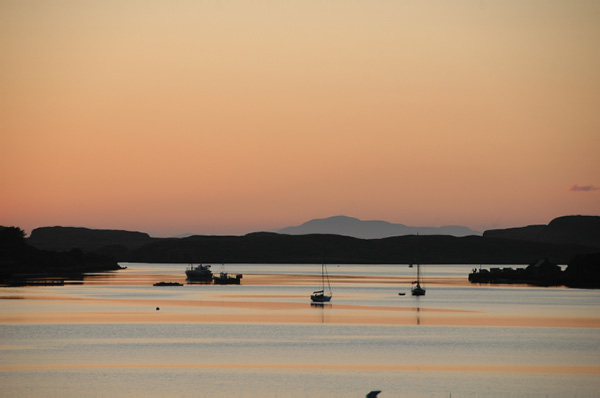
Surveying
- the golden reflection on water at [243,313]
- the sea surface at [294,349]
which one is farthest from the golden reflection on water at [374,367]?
the golden reflection on water at [243,313]

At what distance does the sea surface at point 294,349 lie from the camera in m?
49.8


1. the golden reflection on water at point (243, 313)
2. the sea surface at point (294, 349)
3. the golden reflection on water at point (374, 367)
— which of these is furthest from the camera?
the golden reflection on water at point (243, 313)

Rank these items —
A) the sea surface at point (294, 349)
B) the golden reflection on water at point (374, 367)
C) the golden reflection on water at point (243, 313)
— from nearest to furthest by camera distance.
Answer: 1. the sea surface at point (294, 349)
2. the golden reflection on water at point (374, 367)
3. the golden reflection on water at point (243, 313)

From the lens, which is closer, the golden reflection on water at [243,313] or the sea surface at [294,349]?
the sea surface at [294,349]

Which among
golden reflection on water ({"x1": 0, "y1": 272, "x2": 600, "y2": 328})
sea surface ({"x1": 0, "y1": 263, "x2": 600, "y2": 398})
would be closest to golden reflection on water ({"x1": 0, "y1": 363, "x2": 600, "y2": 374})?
sea surface ({"x1": 0, "y1": 263, "x2": 600, "y2": 398})

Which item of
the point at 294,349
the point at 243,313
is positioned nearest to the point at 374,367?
the point at 294,349

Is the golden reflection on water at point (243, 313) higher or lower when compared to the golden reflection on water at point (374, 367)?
higher

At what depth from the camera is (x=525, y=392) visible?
48469mm

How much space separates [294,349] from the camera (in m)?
68.2

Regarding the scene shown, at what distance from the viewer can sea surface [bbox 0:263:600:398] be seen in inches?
1961

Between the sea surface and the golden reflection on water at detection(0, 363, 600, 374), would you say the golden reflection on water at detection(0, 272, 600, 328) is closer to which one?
the sea surface

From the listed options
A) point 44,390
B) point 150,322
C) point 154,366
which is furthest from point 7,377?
point 150,322

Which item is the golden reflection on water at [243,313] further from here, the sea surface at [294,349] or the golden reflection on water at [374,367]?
the golden reflection on water at [374,367]

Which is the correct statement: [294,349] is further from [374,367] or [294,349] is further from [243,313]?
[243,313]
